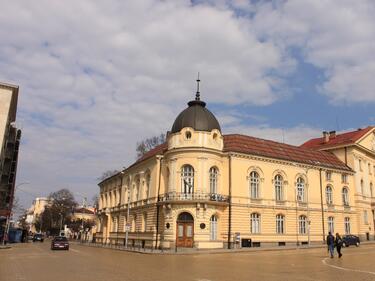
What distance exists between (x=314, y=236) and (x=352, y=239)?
16.7 feet

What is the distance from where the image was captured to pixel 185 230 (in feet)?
138

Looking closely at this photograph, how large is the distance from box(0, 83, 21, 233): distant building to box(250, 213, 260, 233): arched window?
3945 cm

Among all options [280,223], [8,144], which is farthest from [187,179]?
[8,144]

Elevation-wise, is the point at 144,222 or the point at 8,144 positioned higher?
the point at 8,144

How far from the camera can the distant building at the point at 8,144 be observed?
66.2 meters

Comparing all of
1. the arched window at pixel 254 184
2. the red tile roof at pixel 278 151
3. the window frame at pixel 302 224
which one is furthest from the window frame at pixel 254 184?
the window frame at pixel 302 224

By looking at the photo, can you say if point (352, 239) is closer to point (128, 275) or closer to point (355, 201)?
point (355, 201)

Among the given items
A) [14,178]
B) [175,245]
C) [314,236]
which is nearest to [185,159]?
[175,245]

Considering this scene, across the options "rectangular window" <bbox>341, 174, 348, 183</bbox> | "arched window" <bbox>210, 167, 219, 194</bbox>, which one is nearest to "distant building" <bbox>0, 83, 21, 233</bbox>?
"arched window" <bbox>210, 167, 219, 194</bbox>

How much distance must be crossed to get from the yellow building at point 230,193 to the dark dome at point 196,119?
11cm

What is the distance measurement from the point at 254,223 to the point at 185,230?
28.2ft

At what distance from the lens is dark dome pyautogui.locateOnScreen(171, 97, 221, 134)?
44.8 metres

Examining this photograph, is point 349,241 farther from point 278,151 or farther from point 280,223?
point 278,151

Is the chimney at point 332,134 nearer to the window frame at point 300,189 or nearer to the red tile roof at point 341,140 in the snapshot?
the red tile roof at point 341,140
